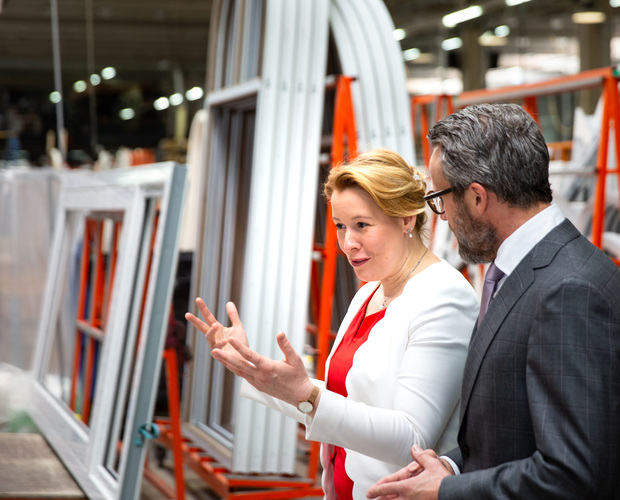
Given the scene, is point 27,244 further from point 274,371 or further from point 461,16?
point 461,16

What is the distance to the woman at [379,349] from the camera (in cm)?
155

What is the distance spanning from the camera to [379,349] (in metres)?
1.73

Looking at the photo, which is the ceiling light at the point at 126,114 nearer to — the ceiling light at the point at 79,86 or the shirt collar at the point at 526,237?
the ceiling light at the point at 79,86

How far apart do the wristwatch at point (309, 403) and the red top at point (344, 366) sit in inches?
12.6

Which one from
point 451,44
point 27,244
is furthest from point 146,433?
point 451,44

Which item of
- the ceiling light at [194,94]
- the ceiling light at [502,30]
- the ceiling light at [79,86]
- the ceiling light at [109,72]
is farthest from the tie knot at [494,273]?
the ceiling light at [109,72]

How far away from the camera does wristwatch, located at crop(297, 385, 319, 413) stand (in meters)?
1.53

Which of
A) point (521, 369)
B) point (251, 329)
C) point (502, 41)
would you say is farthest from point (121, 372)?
point (502, 41)

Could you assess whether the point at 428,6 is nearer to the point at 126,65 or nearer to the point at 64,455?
the point at 126,65

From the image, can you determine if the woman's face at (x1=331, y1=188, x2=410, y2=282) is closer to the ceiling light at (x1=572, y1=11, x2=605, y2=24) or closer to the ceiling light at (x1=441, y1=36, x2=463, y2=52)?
the ceiling light at (x1=572, y1=11, x2=605, y2=24)

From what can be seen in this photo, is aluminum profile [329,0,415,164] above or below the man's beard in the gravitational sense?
above

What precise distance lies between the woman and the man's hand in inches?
4.6

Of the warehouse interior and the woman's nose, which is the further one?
the warehouse interior

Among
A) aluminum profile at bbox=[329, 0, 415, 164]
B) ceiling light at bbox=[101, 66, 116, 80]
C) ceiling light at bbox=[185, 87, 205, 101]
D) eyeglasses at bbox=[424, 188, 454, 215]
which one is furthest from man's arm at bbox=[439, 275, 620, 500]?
ceiling light at bbox=[101, 66, 116, 80]
